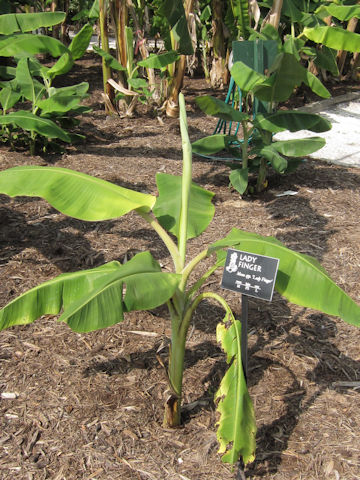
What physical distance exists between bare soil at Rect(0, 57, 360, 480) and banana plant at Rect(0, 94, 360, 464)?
238 millimetres

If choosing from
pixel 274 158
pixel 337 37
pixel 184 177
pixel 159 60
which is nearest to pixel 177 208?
pixel 184 177

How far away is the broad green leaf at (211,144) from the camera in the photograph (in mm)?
4535

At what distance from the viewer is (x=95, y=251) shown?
374 centimetres

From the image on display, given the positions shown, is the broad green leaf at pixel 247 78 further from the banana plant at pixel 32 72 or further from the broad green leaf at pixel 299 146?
the banana plant at pixel 32 72

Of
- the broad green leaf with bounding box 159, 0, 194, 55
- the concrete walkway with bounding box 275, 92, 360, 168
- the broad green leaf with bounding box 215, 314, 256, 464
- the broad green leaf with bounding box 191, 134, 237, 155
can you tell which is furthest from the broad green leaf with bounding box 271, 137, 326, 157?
the broad green leaf with bounding box 215, 314, 256, 464

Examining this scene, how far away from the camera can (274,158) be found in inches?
163

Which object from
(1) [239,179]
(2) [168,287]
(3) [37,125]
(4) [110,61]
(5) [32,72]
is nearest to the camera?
(2) [168,287]

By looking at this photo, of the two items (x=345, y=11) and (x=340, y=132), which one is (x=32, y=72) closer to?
(x=345, y=11)

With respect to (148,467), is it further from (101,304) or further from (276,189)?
(276,189)

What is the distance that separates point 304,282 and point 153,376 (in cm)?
108

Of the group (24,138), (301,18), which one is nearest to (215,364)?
(24,138)

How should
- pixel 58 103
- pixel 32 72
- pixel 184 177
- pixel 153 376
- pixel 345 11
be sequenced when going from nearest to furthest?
pixel 184 177 → pixel 153 376 → pixel 58 103 → pixel 32 72 → pixel 345 11

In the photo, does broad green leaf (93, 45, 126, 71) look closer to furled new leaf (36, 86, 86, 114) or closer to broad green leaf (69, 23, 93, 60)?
broad green leaf (69, 23, 93, 60)

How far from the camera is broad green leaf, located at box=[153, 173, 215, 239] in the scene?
2277 millimetres
